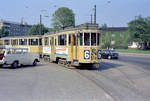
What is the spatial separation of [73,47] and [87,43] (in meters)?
1.33

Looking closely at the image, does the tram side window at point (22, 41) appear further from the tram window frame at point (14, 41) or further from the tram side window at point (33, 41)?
the tram window frame at point (14, 41)

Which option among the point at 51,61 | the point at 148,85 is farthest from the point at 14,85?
the point at 51,61

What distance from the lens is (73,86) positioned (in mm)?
9039

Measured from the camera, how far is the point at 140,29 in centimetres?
5562

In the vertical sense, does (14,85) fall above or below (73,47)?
below

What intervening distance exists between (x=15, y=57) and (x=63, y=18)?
52.4 meters

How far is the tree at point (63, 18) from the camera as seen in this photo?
66531mm

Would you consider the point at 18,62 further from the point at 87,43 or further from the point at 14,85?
the point at 14,85

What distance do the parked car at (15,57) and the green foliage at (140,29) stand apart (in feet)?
141

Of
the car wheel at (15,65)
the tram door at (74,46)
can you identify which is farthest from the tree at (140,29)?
the car wheel at (15,65)

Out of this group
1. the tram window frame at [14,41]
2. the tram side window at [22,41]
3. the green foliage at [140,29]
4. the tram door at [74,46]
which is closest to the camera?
the tram door at [74,46]

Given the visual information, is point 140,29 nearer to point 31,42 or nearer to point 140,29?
point 140,29

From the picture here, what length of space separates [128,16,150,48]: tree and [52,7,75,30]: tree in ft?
66.3

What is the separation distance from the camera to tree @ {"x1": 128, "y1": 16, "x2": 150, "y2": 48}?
53.6 metres
